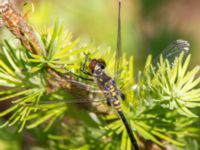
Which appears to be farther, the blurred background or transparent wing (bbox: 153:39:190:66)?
the blurred background

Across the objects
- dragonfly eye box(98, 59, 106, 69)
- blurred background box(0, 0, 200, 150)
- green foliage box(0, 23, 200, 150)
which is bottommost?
green foliage box(0, 23, 200, 150)

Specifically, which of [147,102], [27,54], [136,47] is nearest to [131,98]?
[147,102]

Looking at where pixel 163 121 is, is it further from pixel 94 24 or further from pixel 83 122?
pixel 94 24

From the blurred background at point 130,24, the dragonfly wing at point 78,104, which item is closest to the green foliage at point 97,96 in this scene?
the dragonfly wing at point 78,104

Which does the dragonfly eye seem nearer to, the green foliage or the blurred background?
the green foliage

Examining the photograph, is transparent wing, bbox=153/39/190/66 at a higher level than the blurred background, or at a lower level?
lower

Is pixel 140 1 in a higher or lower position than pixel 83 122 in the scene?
higher

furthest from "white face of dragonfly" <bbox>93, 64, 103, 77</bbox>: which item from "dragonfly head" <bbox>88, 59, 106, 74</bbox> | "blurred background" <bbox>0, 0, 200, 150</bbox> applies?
"blurred background" <bbox>0, 0, 200, 150</bbox>

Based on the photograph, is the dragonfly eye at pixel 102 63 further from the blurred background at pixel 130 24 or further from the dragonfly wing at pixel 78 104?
the blurred background at pixel 130 24
